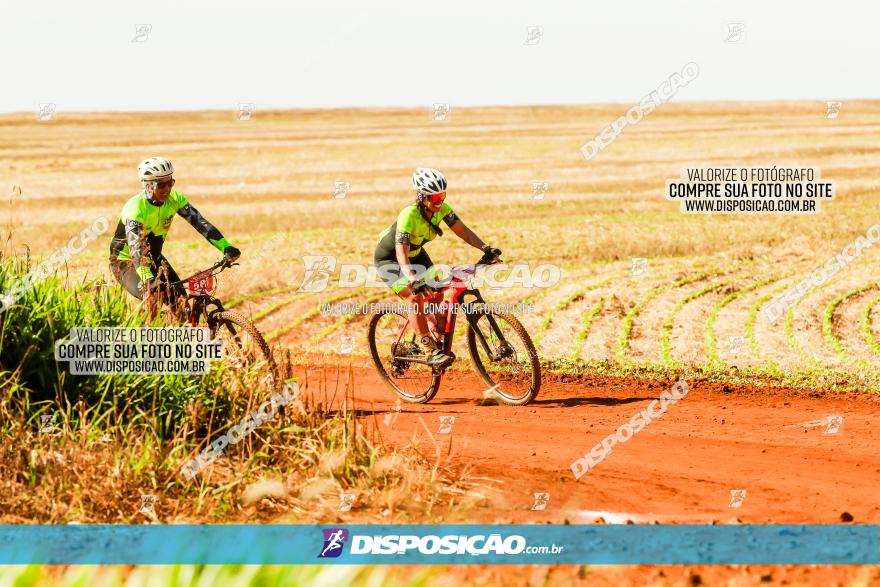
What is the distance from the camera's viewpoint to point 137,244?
391 inches

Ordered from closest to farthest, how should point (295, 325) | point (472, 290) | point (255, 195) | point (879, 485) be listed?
point (879, 485)
point (472, 290)
point (295, 325)
point (255, 195)

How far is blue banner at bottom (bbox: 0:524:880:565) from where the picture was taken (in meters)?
5.71

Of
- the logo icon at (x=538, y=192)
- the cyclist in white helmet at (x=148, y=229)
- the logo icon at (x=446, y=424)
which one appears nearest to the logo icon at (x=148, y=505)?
the cyclist in white helmet at (x=148, y=229)

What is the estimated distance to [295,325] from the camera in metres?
16.0

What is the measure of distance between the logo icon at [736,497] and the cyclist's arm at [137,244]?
17.7 ft

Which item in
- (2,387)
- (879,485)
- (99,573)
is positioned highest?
(2,387)

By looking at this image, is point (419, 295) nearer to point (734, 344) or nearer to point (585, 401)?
point (585, 401)

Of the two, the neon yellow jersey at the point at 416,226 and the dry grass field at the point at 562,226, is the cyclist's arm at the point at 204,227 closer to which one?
the dry grass field at the point at 562,226

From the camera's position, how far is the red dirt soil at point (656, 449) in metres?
7.36

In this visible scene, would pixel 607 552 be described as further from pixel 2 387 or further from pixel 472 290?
pixel 472 290

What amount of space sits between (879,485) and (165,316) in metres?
5.82

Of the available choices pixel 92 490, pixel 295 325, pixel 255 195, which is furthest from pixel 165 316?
pixel 255 195

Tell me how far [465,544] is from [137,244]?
5290 mm

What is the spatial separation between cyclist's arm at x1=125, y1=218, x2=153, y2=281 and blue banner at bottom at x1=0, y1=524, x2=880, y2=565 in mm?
3872
